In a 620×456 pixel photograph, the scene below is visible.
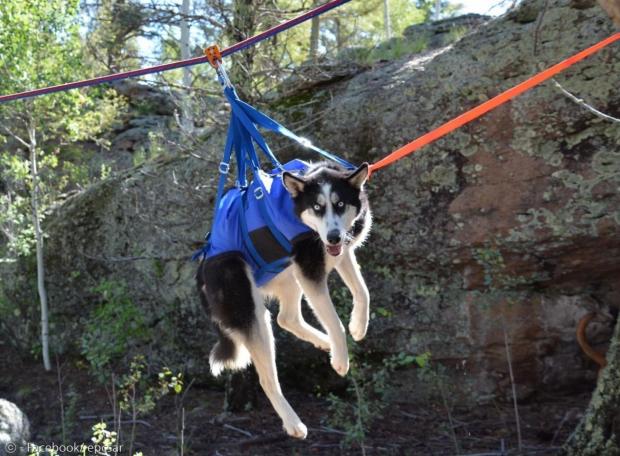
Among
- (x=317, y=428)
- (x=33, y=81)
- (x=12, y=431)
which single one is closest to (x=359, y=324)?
Answer: (x=317, y=428)

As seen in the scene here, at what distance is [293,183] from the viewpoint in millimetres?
3758

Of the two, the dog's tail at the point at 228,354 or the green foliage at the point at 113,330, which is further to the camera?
the green foliage at the point at 113,330

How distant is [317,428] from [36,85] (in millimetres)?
5226

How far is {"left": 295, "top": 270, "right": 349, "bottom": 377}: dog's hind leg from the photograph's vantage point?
3.81m

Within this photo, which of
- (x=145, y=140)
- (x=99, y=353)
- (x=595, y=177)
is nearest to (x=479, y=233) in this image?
(x=595, y=177)

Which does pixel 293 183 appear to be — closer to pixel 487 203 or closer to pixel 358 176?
pixel 358 176

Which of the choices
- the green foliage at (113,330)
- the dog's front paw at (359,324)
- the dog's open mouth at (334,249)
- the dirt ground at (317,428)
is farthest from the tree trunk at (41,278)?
the dog's open mouth at (334,249)

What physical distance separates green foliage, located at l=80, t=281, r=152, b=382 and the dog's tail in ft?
→ 12.4

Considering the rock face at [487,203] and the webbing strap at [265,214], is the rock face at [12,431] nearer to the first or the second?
the rock face at [487,203]

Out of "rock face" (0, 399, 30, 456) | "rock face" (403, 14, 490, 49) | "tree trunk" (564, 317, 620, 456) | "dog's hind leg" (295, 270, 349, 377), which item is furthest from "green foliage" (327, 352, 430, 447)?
"rock face" (403, 14, 490, 49)

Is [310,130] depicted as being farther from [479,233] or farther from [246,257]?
[246,257]

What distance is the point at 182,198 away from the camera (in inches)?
300

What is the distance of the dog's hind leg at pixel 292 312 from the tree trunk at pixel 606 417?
6.37ft

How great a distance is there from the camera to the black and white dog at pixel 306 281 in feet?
12.3
